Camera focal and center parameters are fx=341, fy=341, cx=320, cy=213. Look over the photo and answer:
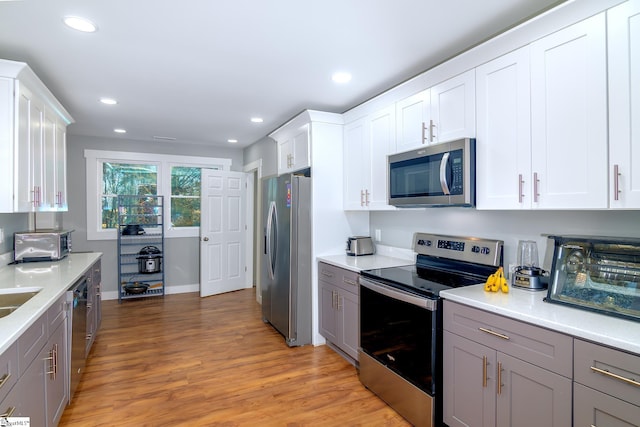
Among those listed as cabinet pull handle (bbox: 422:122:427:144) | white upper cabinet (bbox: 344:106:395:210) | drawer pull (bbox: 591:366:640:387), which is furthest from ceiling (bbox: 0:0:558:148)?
drawer pull (bbox: 591:366:640:387)

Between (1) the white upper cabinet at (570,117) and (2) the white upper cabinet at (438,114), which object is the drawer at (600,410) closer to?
(1) the white upper cabinet at (570,117)

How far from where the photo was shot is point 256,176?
226 inches

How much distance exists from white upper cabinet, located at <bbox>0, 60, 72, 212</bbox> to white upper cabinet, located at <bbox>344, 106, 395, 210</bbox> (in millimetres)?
2539

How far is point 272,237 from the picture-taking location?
3717mm

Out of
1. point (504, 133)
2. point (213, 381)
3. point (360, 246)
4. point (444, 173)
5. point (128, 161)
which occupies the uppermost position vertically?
point (128, 161)

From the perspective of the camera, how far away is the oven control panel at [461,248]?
89.1 inches

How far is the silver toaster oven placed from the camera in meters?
2.96

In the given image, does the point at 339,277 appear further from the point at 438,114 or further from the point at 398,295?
the point at 438,114

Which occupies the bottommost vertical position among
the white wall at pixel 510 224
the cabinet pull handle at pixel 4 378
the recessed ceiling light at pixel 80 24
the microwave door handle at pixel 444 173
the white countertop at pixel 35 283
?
the cabinet pull handle at pixel 4 378

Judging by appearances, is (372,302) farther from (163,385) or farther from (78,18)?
(78,18)

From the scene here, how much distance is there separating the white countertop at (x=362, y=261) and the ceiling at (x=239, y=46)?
153 centimetres

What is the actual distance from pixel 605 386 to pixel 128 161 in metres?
5.76

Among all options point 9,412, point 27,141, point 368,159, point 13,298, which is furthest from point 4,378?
point 368,159

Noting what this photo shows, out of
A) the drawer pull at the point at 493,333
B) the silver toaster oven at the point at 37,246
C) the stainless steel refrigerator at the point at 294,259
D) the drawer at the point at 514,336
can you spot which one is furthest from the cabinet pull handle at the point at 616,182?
the silver toaster oven at the point at 37,246
